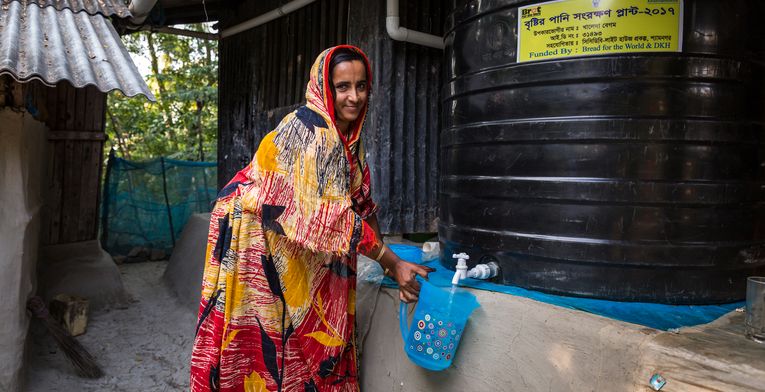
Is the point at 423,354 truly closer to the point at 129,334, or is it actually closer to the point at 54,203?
the point at 129,334

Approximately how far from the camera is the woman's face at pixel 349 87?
6.37 ft

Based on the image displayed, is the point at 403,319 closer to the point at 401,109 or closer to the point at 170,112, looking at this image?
the point at 401,109

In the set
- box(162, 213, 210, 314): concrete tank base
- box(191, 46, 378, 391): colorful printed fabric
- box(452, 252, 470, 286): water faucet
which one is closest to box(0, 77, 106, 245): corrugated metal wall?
box(162, 213, 210, 314): concrete tank base

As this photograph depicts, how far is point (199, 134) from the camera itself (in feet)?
40.8

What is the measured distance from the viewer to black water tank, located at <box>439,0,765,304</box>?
1.59 meters

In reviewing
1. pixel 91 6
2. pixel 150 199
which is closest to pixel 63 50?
pixel 91 6

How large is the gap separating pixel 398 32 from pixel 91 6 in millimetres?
3032

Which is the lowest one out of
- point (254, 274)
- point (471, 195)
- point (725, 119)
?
point (254, 274)

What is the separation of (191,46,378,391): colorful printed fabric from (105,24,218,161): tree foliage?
11.5 meters

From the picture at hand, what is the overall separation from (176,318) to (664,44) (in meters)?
5.57

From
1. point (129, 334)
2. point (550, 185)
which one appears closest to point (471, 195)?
point (550, 185)

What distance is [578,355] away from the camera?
1.55 meters

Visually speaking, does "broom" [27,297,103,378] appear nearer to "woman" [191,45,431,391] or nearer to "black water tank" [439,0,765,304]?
"woman" [191,45,431,391]

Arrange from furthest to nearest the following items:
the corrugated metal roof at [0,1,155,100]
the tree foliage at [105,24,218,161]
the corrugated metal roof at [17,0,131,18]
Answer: the tree foliage at [105,24,218,161], the corrugated metal roof at [17,0,131,18], the corrugated metal roof at [0,1,155,100]
